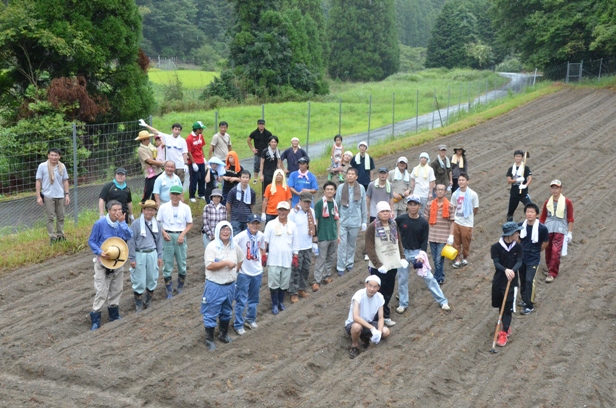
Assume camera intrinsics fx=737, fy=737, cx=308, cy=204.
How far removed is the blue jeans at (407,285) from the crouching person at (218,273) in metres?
2.85

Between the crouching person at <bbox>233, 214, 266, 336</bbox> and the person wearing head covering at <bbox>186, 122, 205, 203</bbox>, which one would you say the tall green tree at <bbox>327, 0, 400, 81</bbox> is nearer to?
the person wearing head covering at <bbox>186, 122, 205, 203</bbox>

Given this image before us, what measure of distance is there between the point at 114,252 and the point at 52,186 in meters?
3.23

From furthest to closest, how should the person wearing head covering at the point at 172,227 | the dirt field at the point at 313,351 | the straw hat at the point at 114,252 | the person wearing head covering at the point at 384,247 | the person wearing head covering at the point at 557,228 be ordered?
the person wearing head covering at the point at 557,228 < the person wearing head covering at the point at 172,227 < the person wearing head covering at the point at 384,247 < the straw hat at the point at 114,252 < the dirt field at the point at 313,351

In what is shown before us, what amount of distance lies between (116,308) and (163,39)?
7686 centimetres

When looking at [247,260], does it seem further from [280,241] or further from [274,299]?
[274,299]

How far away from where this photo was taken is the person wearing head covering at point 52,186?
13586 millimetres

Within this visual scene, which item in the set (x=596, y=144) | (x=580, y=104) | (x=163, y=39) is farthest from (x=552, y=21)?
(x=163, y=39)

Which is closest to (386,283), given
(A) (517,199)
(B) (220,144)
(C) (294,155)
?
(C) (294,155)

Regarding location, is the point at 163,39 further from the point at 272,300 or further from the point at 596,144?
the point at 272,300

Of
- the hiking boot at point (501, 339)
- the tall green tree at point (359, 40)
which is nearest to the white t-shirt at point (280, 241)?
the hiking boot at point (501, 339)

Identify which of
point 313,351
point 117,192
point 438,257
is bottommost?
point 313,351

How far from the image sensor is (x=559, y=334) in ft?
36.7

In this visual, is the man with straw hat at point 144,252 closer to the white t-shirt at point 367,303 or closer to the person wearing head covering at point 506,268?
the white t-shirt at point 367,303

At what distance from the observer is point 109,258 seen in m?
11.3
